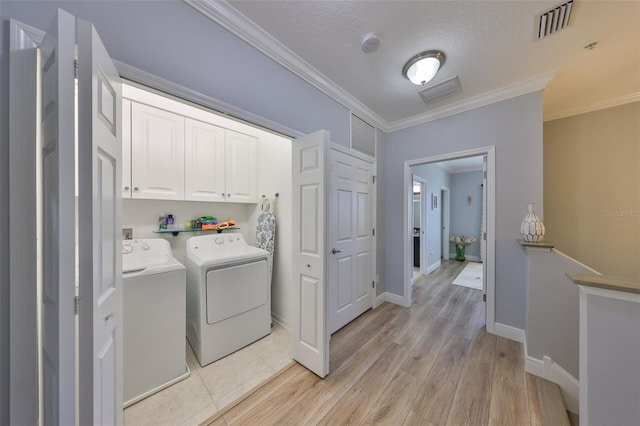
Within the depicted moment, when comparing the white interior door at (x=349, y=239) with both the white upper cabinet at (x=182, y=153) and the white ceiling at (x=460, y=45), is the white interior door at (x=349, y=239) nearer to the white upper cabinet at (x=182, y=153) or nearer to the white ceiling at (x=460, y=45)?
the white ceiling at (x=460, y=45)

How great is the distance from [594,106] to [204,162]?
4.85m

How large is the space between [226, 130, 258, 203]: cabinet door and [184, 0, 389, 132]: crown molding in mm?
1177

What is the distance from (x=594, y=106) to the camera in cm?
263

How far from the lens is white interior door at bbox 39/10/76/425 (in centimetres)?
65

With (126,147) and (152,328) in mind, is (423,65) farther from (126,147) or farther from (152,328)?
(152,328)

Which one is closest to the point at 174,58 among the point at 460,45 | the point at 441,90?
the point at 460,45

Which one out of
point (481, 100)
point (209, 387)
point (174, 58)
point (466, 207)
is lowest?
point (209, 387)

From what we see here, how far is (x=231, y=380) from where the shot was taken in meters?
1.74

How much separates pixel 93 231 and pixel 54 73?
53 cm

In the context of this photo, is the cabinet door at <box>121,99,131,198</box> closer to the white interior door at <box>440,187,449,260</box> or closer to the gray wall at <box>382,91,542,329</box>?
the gray wall at <box>382,91,542,329</box>

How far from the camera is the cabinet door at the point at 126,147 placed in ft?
6.40

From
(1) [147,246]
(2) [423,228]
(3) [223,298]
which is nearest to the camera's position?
(3) [223,298]

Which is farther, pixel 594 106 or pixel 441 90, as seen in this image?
pixel 594 106

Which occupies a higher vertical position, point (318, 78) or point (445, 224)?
point (318, 78)
